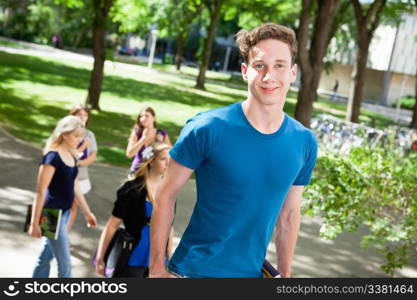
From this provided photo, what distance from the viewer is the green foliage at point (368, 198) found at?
654 centimetres

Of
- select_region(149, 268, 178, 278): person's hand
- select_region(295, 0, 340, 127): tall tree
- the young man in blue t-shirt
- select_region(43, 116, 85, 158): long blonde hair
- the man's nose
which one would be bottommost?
select_region(149, 268, 178, 278): person's hand

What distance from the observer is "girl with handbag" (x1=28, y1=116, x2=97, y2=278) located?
5320 mm

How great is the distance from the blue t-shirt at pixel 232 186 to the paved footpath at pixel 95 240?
14.0 feet

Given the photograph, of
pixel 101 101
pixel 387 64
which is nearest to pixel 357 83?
pixel 101 101

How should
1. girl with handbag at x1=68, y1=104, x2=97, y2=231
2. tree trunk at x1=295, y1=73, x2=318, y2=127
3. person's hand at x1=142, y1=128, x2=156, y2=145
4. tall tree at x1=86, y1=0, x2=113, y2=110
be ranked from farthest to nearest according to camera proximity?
tall tree at x1=86, y1=0, x2=113, y2=110, tree trunk at x1=295, y1=73, x2=318, y2=127, person's hand at x1=142, y1=128, x2=156, y2=145, girl with handbag at x1=68, y1=104, x2=97, y2=231

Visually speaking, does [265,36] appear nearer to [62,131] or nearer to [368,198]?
[62,131]

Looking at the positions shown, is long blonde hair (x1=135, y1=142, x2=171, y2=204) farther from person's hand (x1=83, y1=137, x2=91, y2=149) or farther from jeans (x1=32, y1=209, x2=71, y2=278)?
person's hand (x1=83, y1=137, x2=91, y2=149)

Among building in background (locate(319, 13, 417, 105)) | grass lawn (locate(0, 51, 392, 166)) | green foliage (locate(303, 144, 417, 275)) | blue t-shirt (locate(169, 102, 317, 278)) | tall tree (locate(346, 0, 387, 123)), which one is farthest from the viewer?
building in background (locate(319, 13, 417, 105))

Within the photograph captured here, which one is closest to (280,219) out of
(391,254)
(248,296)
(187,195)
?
(248,296)

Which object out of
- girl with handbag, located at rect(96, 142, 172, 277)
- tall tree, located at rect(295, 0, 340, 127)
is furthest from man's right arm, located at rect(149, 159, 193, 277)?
tall tree, located at rect(295, 0, 340, 127)

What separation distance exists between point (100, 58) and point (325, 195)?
47.0ft

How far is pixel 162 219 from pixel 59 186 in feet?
9.84

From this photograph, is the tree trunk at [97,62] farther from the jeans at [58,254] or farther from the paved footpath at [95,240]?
the jeans at [58,254]

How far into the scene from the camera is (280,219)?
2912mm
